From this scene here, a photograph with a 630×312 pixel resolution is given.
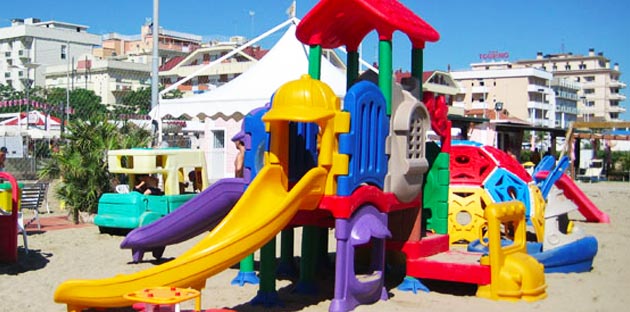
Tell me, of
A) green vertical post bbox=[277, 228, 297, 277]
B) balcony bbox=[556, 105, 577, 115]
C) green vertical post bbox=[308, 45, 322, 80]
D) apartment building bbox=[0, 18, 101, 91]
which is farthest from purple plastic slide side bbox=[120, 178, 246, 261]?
balcony bbox=[556, 105, 577, 115]

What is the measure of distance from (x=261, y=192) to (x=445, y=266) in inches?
105

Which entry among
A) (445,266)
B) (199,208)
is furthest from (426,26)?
(199,208)

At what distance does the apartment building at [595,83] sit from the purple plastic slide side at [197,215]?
11581 cm

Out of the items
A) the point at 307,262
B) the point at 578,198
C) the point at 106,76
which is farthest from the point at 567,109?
the point at 307,262

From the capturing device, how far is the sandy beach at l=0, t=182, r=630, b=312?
805 cm

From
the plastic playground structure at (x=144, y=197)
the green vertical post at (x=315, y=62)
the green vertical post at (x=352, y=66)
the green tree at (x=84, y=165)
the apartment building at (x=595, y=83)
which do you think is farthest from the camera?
the apartment building at (x=595, y=83)

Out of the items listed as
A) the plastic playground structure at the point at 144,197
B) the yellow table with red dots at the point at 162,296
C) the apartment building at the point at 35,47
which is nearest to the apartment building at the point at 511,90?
the apartment building at the point at 35,47

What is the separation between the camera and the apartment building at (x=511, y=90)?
90562 mm

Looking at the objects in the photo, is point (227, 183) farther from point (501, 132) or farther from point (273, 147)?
point (501, 132)

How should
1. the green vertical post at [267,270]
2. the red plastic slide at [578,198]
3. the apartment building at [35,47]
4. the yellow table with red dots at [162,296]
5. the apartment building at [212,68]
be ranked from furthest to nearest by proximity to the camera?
1. the apartment building at [35,47]
2. the apartment building at [212,68]
3. the red plastic slide at [578,198]
4. the green vertical post at [267,270]
5. the yellow table with red dots at [162,296]

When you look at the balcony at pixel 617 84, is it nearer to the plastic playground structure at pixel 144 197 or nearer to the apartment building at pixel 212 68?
the apartment building at pixel 212 68

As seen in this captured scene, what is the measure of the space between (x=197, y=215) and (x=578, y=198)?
32.5ft

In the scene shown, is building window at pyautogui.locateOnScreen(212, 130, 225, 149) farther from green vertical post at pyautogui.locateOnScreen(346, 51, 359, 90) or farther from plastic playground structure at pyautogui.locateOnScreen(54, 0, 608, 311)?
green vertical post at pyautogui.locateOnScreen(346, 51, 359, 90)

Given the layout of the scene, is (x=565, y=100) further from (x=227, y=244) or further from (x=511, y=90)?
(x=227, y=244)
